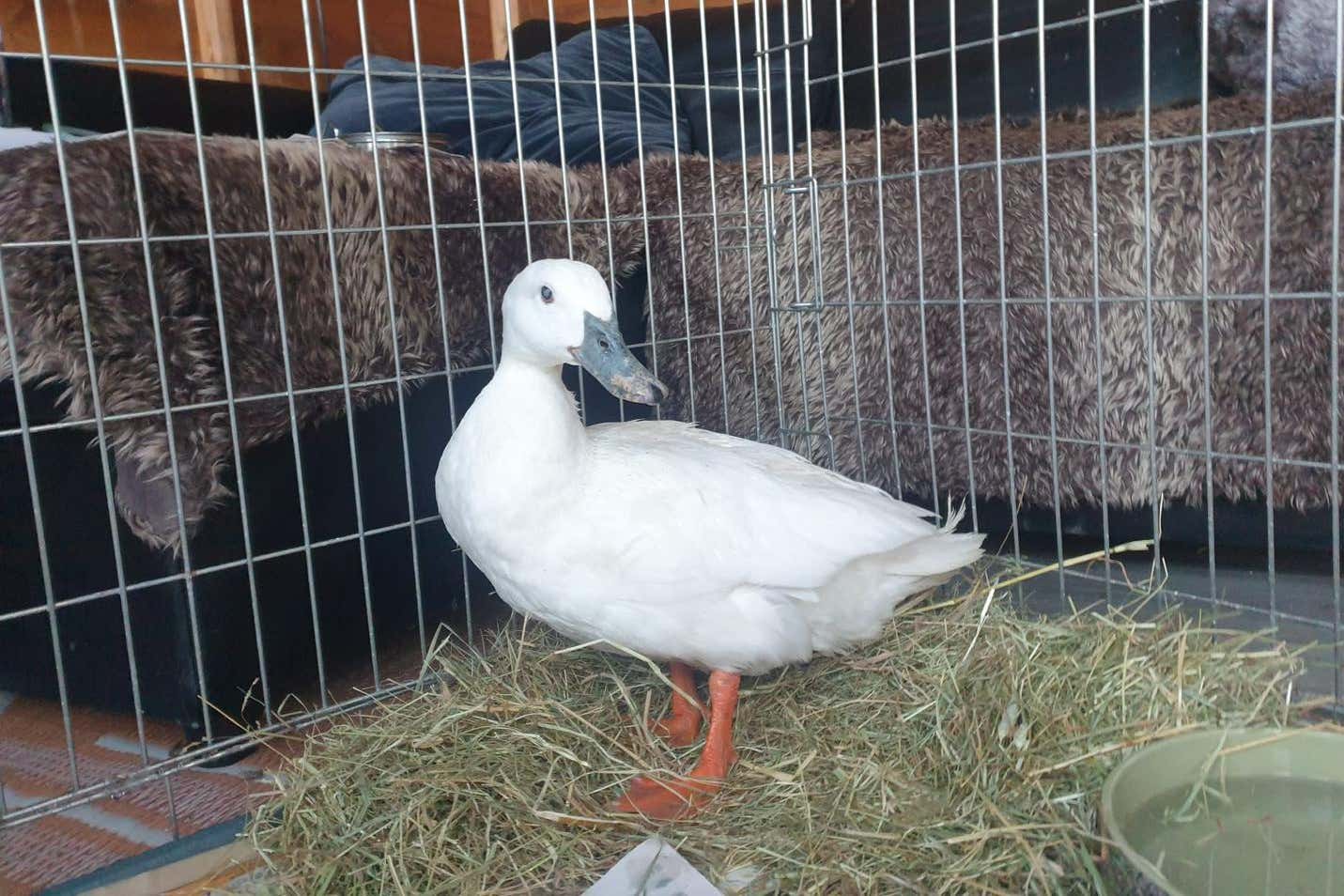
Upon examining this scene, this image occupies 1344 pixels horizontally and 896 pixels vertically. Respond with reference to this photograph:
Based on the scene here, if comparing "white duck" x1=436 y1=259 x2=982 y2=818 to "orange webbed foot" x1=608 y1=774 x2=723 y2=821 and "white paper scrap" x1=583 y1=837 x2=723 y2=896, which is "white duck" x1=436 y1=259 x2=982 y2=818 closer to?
"orange webbed foot" x1=608 y1=774 x2=723 y2=821

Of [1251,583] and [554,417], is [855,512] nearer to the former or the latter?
[554,417]

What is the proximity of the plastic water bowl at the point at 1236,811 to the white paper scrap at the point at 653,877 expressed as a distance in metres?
0.41

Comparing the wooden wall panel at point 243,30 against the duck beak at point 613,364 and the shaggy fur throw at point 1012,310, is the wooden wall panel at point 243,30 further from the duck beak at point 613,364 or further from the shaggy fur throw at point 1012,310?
the duck beak at point 613,364

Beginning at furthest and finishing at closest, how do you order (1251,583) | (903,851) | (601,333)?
(1251,583)
(601,333)
(903,851)

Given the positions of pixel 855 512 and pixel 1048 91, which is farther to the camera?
pixel 1048 91

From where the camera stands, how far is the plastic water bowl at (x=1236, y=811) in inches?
34.9

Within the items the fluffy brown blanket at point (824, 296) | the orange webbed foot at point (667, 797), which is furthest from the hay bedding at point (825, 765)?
the fluffy brown blanket at point (824, 296)

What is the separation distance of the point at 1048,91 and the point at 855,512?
1512mm

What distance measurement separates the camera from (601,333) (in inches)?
49.9

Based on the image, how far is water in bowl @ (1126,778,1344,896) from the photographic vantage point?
0.88 metres

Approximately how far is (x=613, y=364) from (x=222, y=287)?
1.83 feet

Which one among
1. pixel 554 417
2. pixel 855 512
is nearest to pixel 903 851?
pixel 855 512

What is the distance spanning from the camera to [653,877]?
41.7 inches

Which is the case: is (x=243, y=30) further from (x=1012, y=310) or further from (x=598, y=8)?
(x=1012, y=310)
